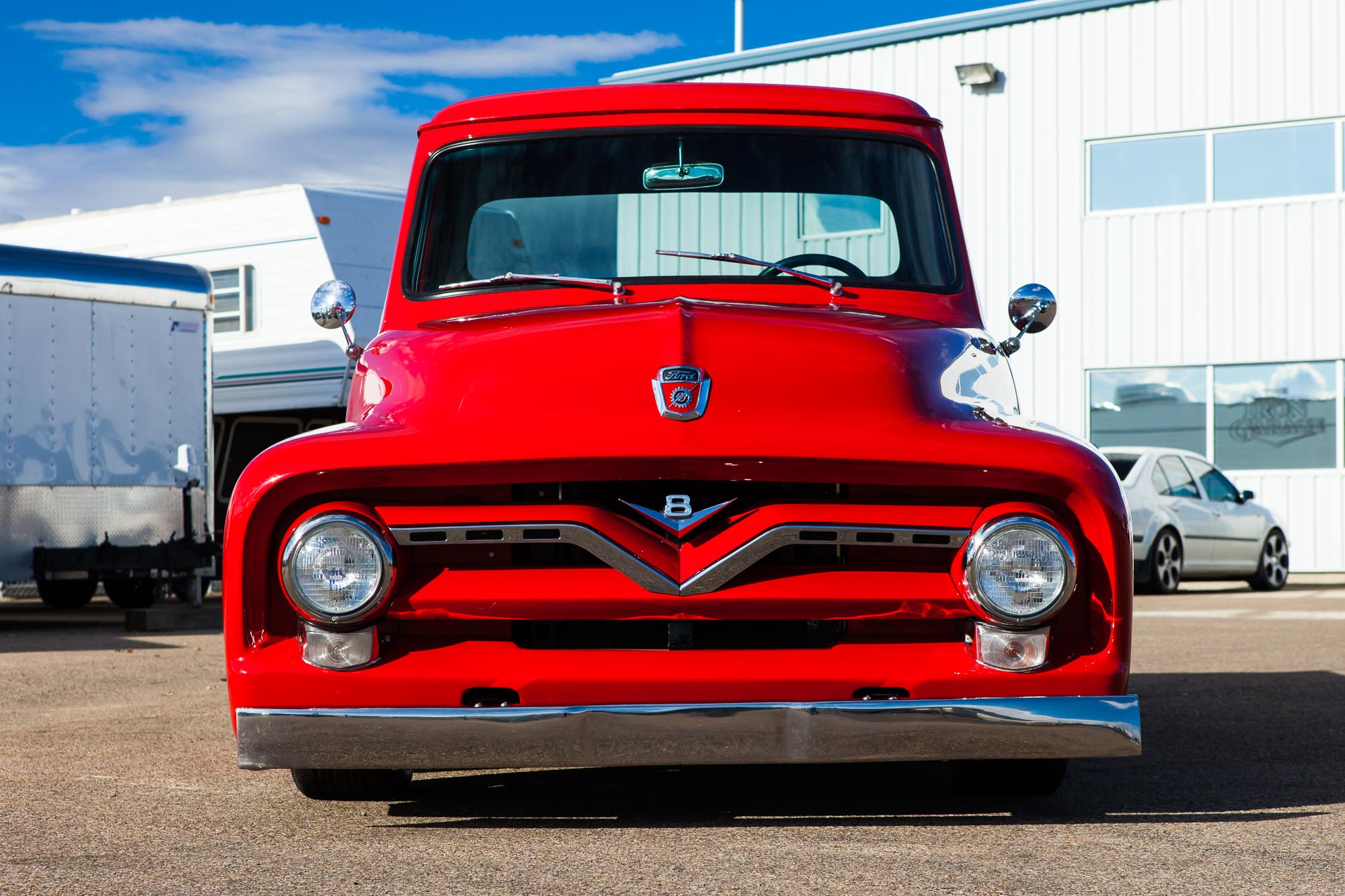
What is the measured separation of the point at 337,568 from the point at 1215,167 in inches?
687

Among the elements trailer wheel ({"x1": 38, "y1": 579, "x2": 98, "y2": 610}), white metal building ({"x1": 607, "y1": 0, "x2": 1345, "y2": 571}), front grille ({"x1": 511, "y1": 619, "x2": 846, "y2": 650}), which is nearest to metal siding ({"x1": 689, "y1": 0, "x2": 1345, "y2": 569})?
white metal building ({"x1": 607, "y1": 0, "x2": 1345, "y2": 571})

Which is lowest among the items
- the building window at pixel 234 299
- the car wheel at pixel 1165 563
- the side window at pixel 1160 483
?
the car wheel at pixel 1165 563

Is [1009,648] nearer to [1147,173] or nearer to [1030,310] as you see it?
[1030,310]

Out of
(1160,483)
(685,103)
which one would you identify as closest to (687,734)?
(685,103)

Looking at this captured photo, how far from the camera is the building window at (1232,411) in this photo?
750 inches

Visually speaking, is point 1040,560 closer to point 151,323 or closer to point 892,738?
point 892,738

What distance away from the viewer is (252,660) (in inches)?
154

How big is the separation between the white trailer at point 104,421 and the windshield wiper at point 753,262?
8.74m

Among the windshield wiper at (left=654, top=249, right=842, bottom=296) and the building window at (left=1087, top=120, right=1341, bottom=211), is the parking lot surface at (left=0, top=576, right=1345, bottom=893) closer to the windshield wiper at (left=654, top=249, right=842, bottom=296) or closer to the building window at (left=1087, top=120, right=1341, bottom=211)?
the windshield wiper at (left=654, top=249, right=842, bottom=296)

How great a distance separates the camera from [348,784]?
4.61 metres

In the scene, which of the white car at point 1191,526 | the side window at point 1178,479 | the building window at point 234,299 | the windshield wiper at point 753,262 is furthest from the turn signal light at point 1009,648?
the building window at point 234,299

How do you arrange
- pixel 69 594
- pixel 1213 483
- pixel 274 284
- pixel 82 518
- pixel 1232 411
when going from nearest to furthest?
pixel 82 518 < pixel 69 594 < pixel 1213 483 < pixel 274 284 < pixel 1232 411

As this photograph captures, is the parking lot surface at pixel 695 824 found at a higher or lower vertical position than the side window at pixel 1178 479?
lower

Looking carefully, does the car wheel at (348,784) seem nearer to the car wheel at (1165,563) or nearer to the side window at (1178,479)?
the car wheel at (1165,563)
